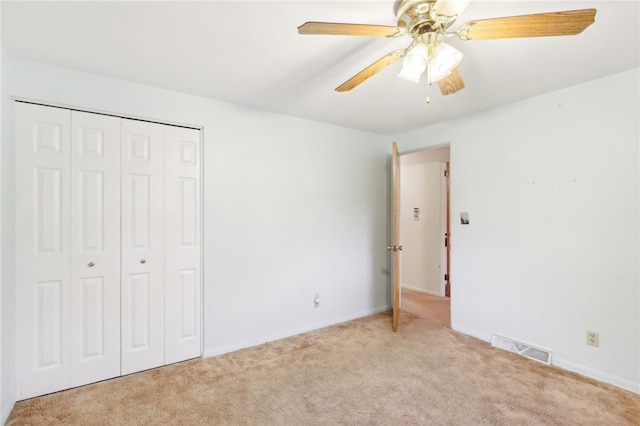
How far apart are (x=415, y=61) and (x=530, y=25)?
1.61 feet

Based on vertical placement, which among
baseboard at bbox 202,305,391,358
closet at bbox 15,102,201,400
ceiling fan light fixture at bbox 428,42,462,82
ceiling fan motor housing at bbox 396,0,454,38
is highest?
ceiling fan motor housing at bbox 396,0,454,38

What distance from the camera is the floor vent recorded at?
Answer: 264 centimetres

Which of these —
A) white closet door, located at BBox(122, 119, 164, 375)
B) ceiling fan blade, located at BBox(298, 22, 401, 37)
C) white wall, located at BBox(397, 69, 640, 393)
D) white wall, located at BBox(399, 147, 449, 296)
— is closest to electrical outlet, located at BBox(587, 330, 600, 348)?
white wall, located at BBox(397, 69, 640, 393)

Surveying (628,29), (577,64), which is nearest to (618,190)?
(577,64)

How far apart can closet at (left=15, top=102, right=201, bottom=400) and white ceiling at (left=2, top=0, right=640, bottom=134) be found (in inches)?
20.5

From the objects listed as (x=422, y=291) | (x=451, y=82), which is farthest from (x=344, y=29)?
(x=422, y=291)

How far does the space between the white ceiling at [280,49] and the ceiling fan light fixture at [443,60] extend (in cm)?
25

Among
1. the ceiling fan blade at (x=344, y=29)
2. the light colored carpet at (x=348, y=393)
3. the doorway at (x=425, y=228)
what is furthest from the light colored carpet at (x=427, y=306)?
the ceiling fan blade at (x=344, y=29)

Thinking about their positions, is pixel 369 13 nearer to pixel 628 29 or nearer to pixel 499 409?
pixel 628 29

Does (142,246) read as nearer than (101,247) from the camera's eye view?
No

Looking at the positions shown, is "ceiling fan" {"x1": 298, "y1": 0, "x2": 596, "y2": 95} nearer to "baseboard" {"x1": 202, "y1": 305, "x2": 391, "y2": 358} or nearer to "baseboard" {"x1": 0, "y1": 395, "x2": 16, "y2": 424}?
"baseboard" {"x1": 202, "y1": 305, "x2": 391, "y2": 358}

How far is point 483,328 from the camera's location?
312 cm

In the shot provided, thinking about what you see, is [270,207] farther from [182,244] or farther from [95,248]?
[95,248]

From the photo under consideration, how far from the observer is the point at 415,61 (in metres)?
1.58
